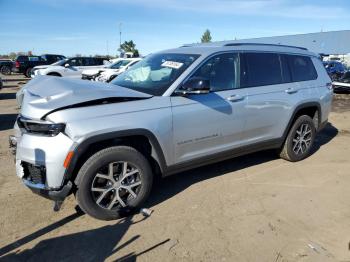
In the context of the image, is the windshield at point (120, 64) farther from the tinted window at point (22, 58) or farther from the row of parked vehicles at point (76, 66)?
the tinted window at point (22, 58)

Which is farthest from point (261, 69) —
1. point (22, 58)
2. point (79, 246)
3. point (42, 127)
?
point (22, 58)

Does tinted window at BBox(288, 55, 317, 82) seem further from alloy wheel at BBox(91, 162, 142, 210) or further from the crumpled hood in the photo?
alloy wheel at BBox(91, 162, 142, 210)

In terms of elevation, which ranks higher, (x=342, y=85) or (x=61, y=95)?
(x=61, y=95)

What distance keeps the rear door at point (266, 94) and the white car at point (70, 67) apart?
14358 mm

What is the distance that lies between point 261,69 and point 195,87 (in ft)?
4.89

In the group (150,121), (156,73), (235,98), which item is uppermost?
(156,73)

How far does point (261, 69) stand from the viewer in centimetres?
502

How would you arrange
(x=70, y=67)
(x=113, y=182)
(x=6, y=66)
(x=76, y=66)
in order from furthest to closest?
1. (x=6, y=66)
2. (x=76, y=66)
3. (x=70, y=67)
4. (x=113, y=182)

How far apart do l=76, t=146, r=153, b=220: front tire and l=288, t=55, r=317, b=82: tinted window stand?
9.91 ft

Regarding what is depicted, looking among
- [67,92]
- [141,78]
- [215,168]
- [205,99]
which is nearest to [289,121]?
[215,168]

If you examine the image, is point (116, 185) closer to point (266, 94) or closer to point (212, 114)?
point (212, 114)

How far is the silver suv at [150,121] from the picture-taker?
11.2ft

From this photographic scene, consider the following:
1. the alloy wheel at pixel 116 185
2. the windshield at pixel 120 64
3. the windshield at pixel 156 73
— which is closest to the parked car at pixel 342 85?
the windshield at pixel 120 64

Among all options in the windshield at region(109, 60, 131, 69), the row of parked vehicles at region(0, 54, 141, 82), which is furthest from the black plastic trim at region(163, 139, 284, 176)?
the windshield at region(109, 60, 131, 69)
